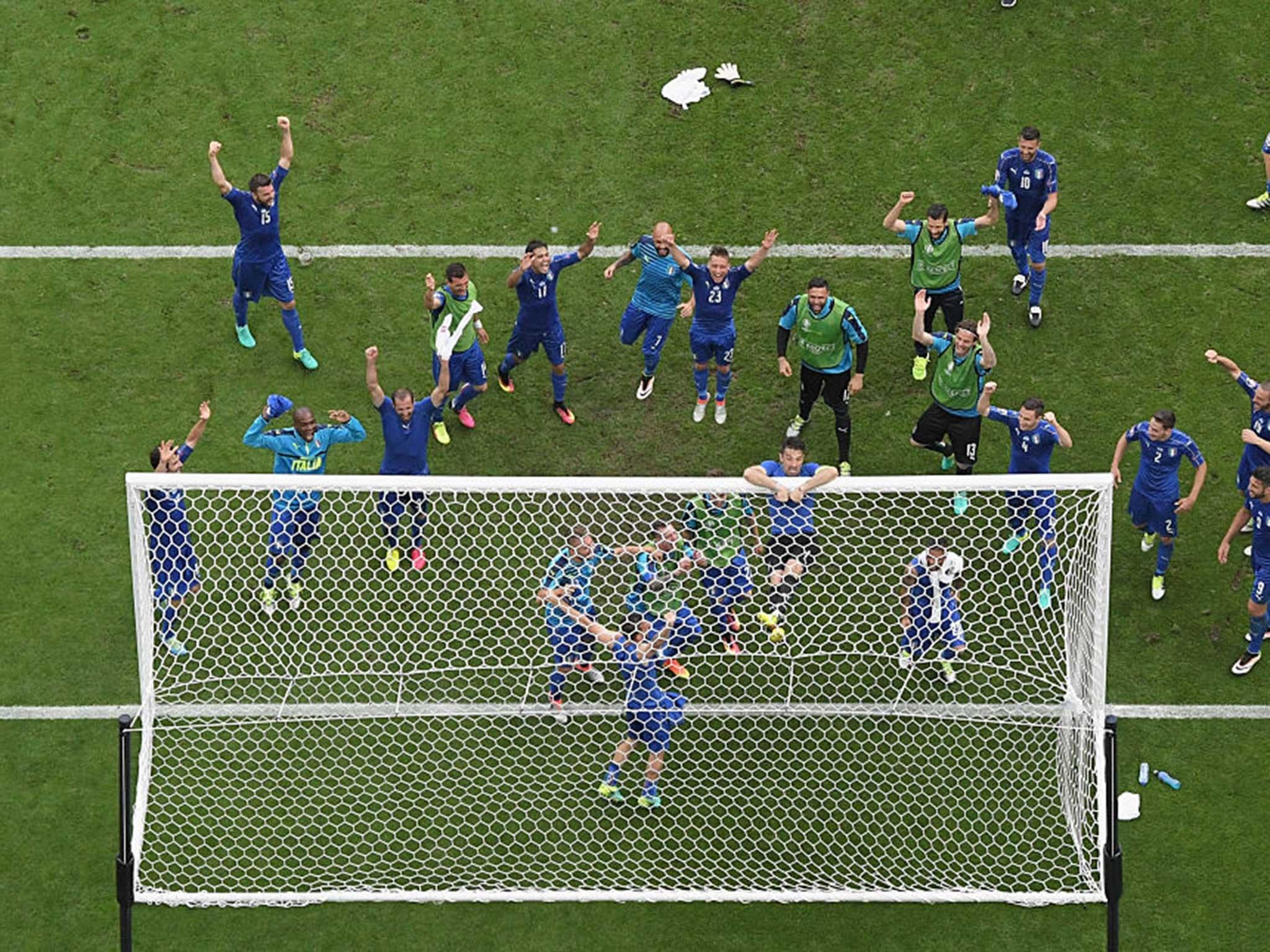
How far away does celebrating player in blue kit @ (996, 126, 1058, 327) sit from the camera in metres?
15.2

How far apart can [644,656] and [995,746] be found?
8.49 feet

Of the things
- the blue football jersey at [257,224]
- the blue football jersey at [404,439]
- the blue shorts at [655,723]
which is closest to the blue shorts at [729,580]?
the blue shorts at [655,723]

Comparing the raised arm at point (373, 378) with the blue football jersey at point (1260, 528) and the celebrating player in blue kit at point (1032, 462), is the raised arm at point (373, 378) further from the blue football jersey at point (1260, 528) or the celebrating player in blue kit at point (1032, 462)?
the blue football jersey at point (1260, 528)

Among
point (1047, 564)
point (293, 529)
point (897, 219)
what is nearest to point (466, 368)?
point (293, 529)

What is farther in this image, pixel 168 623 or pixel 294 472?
pixel 294 472

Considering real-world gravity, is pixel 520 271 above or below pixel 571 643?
above

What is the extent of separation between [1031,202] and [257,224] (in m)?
6.27

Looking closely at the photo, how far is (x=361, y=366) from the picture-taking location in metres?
15.6

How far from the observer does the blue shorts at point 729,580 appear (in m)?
12.9

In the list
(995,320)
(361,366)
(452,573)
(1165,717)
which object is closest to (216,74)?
(361,366)

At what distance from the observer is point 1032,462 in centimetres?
1396

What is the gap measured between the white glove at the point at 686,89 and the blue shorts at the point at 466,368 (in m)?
3.61

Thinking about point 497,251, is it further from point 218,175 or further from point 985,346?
point 985,346

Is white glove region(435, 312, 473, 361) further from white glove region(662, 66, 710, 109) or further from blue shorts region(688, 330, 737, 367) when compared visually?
white glove region(662, 66, 710, 109)
